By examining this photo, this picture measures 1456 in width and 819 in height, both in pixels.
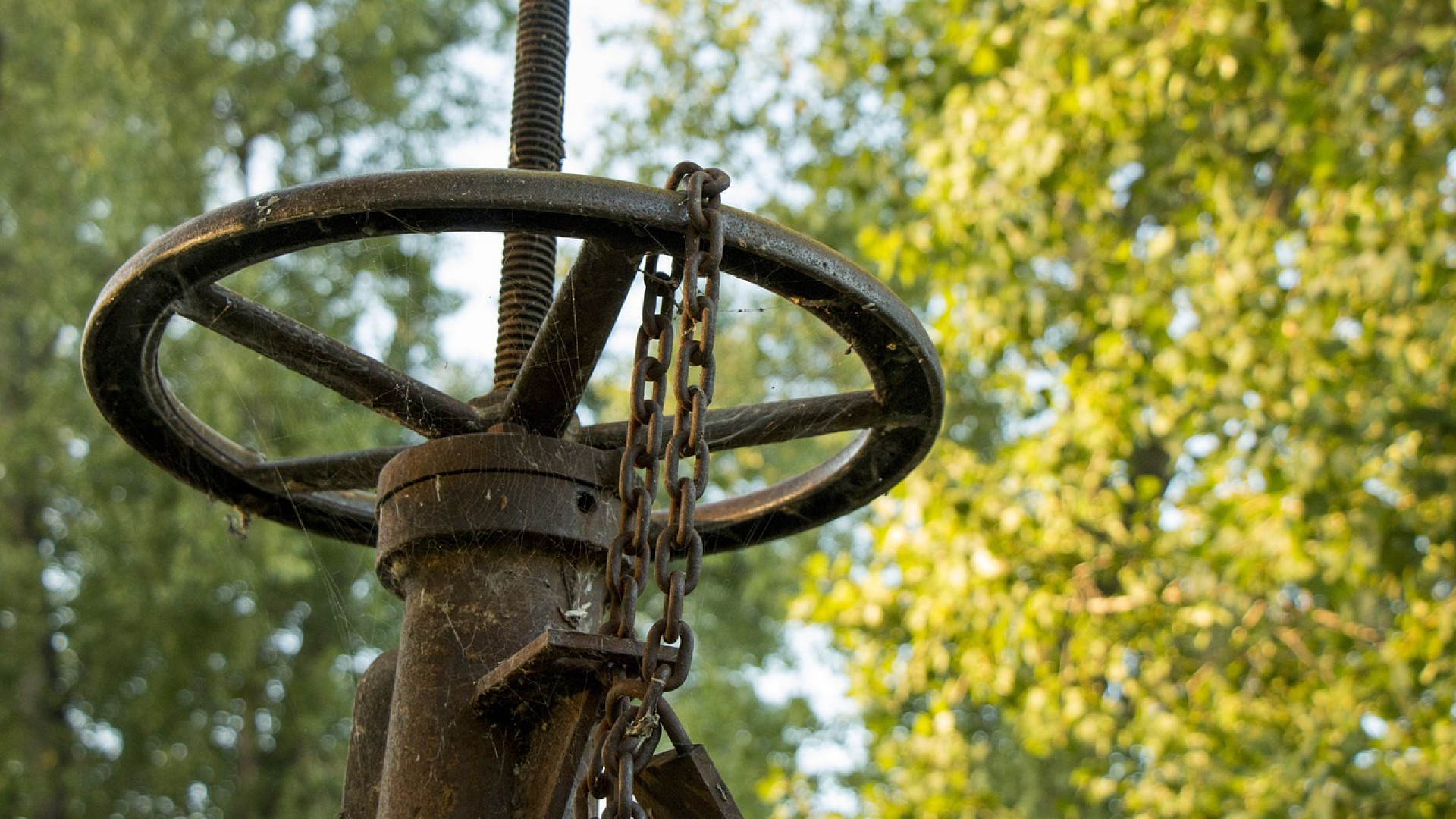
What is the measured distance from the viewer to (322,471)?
1921 mm

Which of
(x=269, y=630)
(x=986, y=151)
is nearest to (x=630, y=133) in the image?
(x=269, y=630)

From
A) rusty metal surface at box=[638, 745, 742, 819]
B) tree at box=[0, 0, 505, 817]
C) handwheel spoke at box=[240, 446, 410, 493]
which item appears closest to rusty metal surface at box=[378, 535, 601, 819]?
rusty metal surface at box=[638, 745, 742, 819]

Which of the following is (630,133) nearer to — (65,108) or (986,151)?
(65,108)

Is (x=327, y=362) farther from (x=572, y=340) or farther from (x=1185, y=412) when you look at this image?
(x=1185, y=412)

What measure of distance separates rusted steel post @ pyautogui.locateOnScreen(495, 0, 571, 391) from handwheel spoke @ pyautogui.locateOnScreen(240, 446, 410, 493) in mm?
219

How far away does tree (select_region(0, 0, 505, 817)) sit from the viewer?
938cm

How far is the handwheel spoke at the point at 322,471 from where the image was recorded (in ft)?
6.25

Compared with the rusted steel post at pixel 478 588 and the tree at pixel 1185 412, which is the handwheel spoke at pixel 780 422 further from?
the tree at pixel 1185 412

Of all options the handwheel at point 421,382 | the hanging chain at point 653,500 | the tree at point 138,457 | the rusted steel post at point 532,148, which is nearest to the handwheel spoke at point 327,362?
the handwheel at point 421,382

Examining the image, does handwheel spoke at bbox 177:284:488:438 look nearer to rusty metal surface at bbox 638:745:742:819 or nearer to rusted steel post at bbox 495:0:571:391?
rusted steel post at bbox 495:0:571:391

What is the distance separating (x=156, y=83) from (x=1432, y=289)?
28.2 feet

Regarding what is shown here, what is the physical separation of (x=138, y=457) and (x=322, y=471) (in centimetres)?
856

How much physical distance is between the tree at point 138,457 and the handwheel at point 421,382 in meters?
7.07

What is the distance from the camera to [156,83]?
32.2 ft
